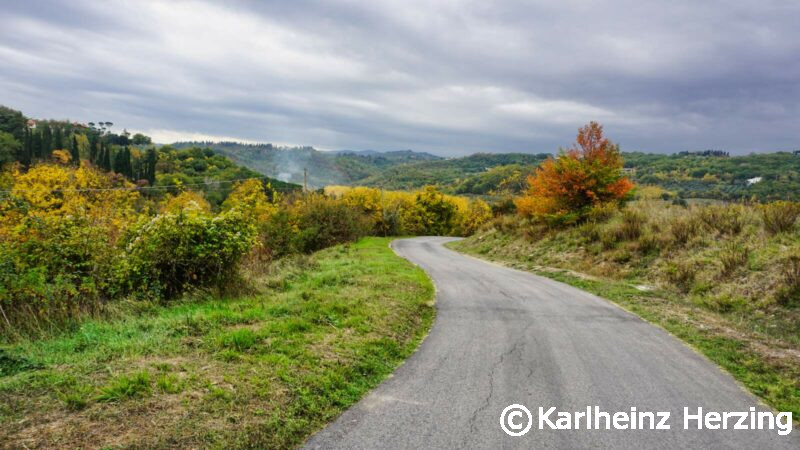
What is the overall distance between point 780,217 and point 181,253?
17091mm

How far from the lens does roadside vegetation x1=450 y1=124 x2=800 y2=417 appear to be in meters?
7.86

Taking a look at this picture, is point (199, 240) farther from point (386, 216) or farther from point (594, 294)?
point (386, 216)

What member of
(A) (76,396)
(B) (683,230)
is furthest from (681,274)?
(A) (76,396)

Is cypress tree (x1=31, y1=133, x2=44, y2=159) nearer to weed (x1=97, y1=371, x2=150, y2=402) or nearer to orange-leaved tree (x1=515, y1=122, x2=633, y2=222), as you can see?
orange-leaved tree (x1=515, y1=122, x2=633, y2=222)

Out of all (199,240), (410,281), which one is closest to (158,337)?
(199,240)

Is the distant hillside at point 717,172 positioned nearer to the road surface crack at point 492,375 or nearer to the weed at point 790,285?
the weed at point 790,285

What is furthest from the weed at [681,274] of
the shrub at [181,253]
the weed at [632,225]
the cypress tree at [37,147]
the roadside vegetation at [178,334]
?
the cypress tree at [37,147]

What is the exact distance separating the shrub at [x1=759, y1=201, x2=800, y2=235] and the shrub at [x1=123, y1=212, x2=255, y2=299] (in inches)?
611

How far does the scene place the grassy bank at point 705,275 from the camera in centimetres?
727

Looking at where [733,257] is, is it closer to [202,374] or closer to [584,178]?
[584,178]

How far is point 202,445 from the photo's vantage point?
3.76m

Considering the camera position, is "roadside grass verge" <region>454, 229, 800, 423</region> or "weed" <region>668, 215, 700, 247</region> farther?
"weed" <region>668, 215, 700, 247</region>

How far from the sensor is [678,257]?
48.7ft

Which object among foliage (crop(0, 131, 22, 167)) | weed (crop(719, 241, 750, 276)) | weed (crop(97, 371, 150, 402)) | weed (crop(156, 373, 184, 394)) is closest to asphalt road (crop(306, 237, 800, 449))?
weed (crop(156, 373, 184, 394))
